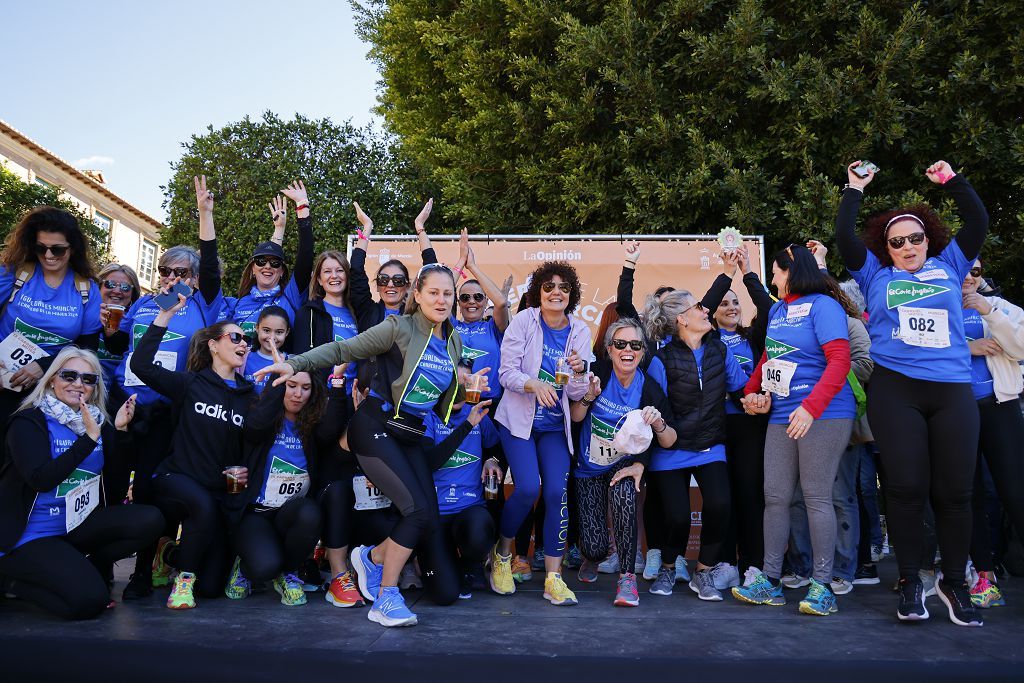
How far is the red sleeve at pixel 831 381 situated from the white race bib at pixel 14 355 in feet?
14.0

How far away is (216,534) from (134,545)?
0.41 metres

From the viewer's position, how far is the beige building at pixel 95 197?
→ 27625mm

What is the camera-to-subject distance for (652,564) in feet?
15.6

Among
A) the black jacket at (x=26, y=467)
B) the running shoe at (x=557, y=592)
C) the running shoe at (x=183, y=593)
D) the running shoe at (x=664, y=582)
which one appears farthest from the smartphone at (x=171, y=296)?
the running shoe at (x=664, y=582)

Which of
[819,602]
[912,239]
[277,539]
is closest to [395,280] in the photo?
[277,539]

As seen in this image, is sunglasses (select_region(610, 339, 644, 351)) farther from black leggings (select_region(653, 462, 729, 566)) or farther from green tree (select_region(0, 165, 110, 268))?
green tree (select_region(0, 165, 110, 268))

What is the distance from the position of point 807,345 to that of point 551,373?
1.47m

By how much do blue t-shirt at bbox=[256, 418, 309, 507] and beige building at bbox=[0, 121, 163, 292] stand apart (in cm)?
2072

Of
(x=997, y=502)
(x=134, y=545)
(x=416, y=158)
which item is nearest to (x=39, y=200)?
(x=416, y=158)

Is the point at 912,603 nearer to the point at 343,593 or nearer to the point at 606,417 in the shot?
the point at 606,417

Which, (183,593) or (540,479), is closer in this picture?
(183,593)

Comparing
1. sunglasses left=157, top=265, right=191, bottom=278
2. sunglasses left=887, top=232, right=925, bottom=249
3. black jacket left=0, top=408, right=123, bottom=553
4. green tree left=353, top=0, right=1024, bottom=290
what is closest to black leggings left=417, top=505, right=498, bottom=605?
Result: black jacket left=0, top=408, right=123, bottom=553

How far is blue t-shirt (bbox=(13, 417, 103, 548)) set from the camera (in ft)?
12.3

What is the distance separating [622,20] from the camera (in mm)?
8250
